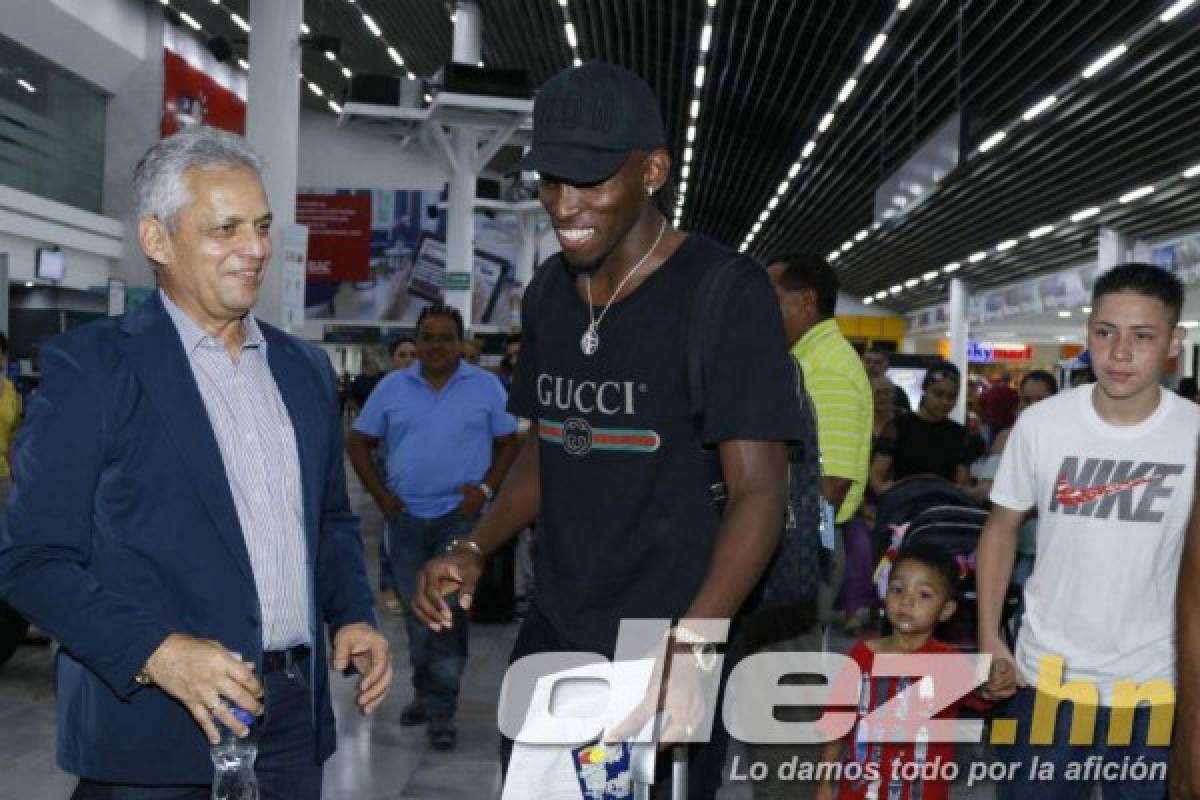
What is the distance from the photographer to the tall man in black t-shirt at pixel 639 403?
80.4 inches

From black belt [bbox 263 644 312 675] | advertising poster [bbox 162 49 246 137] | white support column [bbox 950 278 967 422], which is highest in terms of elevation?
advertising poster [bbox 162 49 246 137]

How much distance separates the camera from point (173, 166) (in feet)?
7.13

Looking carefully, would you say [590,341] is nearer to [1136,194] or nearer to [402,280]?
[1136,194]

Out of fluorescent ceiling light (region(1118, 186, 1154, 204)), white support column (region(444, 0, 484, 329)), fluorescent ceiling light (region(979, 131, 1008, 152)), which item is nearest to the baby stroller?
fluorescent ceiling light (region(979, 131, 1008, 152))

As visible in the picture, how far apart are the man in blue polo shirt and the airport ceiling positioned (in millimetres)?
8053

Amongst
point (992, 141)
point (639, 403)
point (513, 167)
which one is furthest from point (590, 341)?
point (992, 141)

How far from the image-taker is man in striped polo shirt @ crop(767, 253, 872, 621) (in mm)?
4523

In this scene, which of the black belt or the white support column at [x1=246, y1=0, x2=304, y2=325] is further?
the white support column at [x1=246, y1=0, x2=304, y2=325]

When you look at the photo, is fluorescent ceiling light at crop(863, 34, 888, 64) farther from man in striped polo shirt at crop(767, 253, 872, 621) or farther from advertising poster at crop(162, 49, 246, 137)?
man in striped polo shirt at crop(767, 253, 872, 621)

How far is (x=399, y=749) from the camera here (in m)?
5.52

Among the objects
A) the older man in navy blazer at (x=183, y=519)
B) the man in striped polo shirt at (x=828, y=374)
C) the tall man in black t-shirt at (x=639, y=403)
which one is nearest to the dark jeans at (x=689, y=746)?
the tall man in black t-shirt at (x=639, y=403)

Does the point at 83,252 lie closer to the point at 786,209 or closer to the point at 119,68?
the point at 119,68

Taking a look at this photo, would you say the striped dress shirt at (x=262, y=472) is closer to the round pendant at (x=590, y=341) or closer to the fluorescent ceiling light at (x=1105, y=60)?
the round pendant at (x=590, y=341)

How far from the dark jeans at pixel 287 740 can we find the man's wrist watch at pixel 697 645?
30.2 inches
